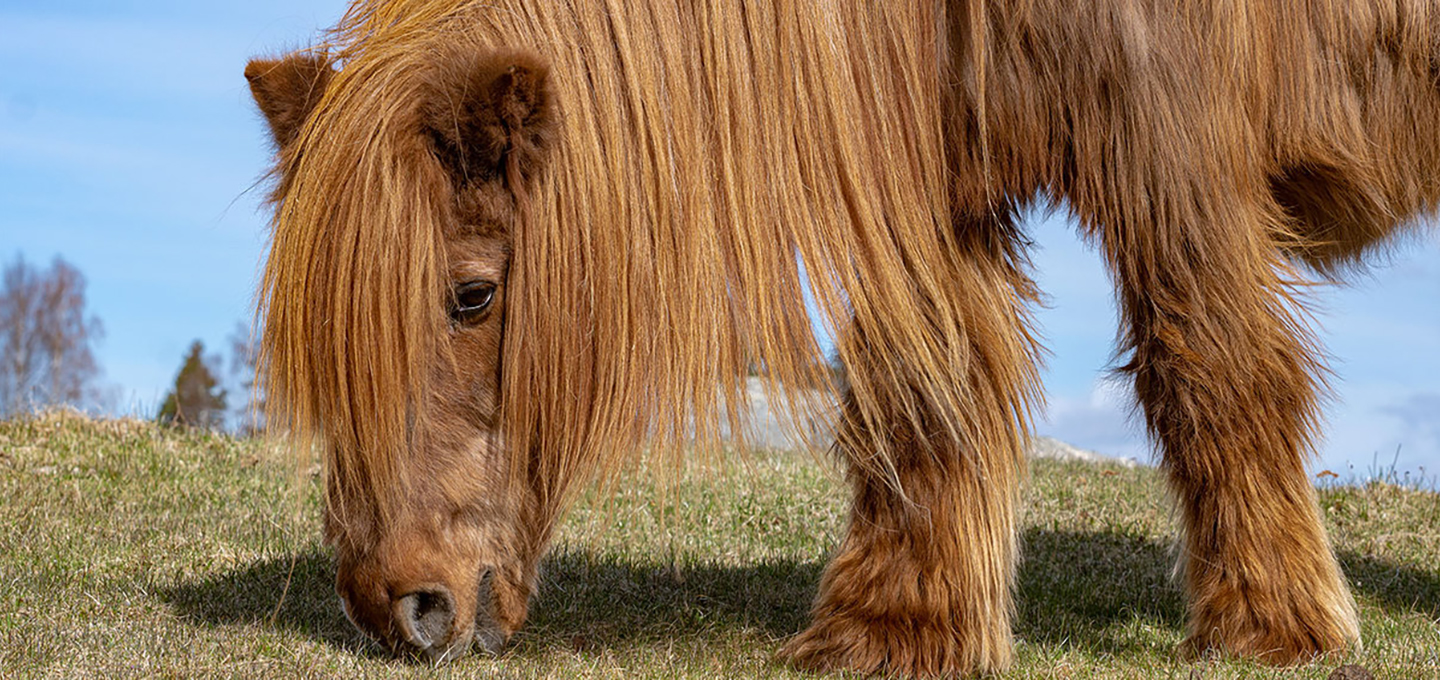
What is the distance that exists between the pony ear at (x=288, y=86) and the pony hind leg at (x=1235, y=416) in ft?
7.07

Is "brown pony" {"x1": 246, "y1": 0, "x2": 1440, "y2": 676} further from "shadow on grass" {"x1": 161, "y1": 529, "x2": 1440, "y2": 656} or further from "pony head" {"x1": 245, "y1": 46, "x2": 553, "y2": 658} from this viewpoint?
"shadow on grass" {"x1": 161, "y1": 529, "x2": 1440, "y2": 656}

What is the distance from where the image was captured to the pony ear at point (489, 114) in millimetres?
2584

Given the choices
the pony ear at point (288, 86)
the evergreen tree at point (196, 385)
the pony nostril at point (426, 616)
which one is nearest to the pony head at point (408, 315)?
the pony nostril at point (426, 616)

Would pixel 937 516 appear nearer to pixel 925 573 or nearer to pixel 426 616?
pixel 925 573

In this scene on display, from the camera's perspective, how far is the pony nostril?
113 inches

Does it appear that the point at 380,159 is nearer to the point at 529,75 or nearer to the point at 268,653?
the point at 529,75

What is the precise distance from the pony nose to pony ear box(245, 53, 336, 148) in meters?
1.20

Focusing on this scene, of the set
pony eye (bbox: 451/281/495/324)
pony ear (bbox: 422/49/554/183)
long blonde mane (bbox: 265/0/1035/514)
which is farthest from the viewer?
pony eye (bbox: 451/281/495/324)

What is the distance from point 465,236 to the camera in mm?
2812

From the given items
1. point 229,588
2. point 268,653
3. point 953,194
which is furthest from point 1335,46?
point 229,588

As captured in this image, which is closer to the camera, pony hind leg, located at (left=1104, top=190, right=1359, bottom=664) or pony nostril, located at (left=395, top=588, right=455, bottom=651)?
pony nostril, located at (left=395, top=588, right=455, bottom=651)

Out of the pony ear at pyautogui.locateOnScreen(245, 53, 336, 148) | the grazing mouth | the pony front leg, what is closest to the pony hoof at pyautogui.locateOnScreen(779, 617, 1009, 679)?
the pony front leg

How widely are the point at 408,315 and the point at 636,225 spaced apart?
573 mm

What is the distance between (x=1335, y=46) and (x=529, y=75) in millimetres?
2476
